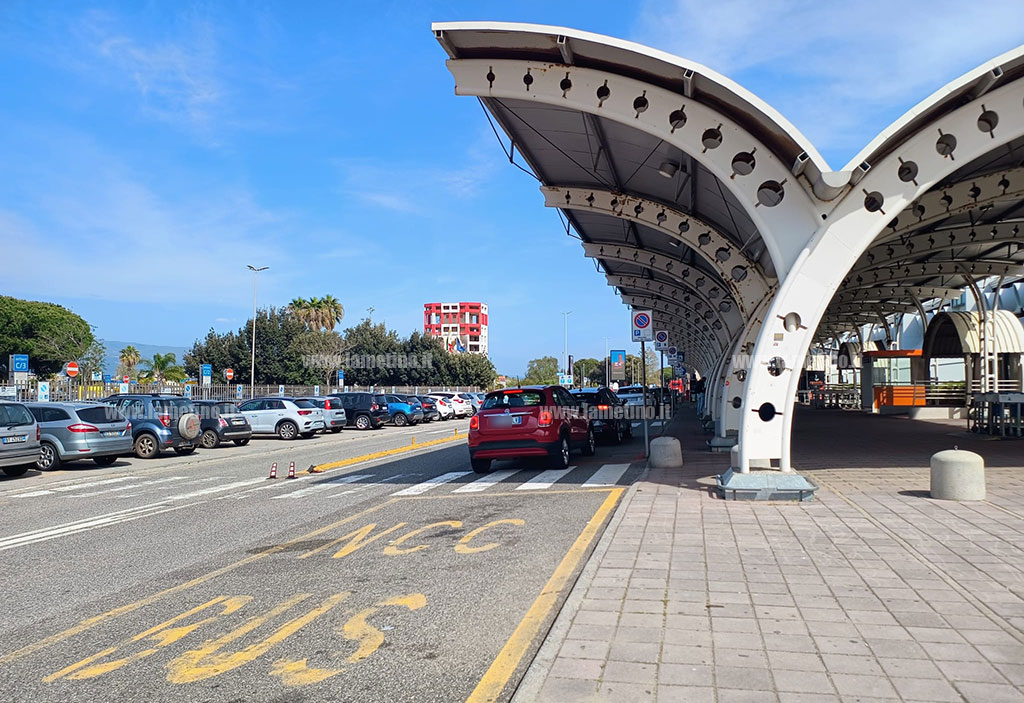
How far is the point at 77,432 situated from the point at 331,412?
41.8 ft

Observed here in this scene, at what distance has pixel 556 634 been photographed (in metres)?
4.89

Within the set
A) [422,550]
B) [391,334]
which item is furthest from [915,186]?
[391,334]

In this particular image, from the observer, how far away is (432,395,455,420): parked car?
43547mm

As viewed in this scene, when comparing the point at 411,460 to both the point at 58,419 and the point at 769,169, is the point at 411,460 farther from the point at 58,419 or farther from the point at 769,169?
the point at 769,169

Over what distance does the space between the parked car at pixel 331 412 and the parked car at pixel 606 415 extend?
36.8 ft

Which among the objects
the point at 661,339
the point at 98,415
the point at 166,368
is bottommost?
→ the point at 98,415

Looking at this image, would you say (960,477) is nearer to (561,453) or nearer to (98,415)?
(561,453)

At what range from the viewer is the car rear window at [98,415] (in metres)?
17.5

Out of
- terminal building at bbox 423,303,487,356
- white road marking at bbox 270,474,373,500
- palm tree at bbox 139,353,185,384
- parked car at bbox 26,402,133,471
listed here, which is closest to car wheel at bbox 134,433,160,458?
parked car at bbox 26,402,133,471

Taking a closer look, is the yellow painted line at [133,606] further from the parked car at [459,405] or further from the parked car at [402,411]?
the parked car at [459,405]

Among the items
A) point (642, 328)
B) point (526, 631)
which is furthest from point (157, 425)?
point (526, 631)

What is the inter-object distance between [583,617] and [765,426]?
19.8 ft

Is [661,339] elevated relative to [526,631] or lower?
elevated

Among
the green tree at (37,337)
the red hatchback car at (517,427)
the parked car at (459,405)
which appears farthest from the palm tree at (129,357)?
the red hatchback car at (517,427)
